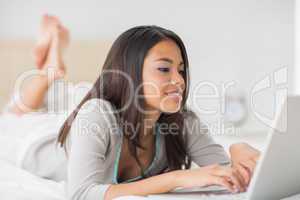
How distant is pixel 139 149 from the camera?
1.46 m

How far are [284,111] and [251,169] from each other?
0.31 metres

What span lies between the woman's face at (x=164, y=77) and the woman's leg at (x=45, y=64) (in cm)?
160

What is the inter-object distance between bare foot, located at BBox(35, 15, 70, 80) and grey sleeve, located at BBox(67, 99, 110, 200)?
5.93ft

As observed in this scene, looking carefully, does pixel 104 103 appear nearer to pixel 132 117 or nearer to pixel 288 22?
pixel 132 117

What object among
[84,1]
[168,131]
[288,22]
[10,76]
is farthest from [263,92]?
Answer: [168,131]

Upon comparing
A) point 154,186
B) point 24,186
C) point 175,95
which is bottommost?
point 24,186

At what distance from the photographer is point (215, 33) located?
3359 mm

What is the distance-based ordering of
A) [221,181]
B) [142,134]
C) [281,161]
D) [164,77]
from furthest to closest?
[142,134] → [164,77] → [221,181] → [281,161]

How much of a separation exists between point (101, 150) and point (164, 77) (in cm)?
27

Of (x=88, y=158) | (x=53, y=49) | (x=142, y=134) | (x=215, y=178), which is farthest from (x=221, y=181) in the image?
(x=53, y=49)

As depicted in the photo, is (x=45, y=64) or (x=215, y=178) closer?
(x=215, y=178)

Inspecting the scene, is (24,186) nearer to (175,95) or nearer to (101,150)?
(101,150)

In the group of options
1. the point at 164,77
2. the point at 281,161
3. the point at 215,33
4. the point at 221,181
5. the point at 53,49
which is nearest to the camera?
the point at 281,161

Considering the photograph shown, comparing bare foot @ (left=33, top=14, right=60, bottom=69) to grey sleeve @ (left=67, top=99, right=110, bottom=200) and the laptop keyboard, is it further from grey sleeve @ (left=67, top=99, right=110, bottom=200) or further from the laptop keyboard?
the laptop keyboard
